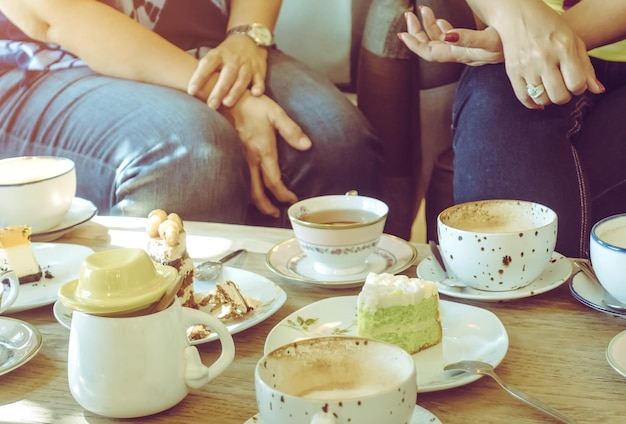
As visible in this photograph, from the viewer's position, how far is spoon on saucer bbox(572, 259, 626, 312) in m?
0.80

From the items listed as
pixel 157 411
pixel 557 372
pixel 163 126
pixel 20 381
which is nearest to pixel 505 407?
pixel 557 372

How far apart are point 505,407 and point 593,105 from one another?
0.87 metres

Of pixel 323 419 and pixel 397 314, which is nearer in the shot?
pixel 323 419

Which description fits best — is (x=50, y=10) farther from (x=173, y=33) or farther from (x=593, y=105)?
(x=593, y=105)

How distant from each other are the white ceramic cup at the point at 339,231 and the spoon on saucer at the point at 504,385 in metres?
0.26

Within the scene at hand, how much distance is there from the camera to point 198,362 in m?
0.67

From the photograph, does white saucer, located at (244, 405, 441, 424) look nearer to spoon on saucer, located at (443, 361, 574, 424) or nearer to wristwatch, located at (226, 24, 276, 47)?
spoon on saucer, located at (443, 361, 574, 424)

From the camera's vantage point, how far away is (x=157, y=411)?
0.66 m

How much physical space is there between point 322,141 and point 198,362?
956 millimetres

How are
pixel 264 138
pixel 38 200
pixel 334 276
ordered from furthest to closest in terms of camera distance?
pixel 264 138
pixel 38 200
pixel 334 276

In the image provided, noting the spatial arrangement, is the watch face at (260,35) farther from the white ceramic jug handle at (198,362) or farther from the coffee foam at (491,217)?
the white ceramic jug handle at (198,362)

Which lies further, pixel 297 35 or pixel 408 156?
pixel 297 35

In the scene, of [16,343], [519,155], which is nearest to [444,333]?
[16,343]

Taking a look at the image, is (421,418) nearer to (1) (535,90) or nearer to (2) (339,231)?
(2) (339,231)
